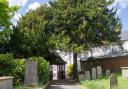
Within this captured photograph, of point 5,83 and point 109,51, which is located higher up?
point 109,51

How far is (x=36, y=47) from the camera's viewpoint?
152 feet

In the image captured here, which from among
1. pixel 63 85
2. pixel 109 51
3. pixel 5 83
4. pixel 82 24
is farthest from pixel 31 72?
pixel 109 51

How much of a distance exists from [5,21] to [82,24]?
13.3 meters

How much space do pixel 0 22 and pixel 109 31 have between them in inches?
706

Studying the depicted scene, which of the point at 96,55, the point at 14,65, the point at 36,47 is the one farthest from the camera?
the point at 96,55

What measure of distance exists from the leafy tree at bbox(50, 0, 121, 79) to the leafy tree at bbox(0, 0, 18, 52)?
A: 30.8ft

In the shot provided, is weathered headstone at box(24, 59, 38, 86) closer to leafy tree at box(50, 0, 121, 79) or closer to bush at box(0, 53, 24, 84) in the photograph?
bush at box(0, 53, 24, 84)

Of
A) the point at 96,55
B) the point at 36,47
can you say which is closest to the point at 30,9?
the point at 96,55

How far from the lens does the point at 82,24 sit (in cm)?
5275

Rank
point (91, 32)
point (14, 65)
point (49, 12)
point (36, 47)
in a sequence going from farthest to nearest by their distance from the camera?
1. point (49, 12)
2. point (91, 32)
3. point (36, 47)
4. point (14, 65)

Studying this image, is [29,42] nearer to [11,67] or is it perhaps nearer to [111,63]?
[11,67]

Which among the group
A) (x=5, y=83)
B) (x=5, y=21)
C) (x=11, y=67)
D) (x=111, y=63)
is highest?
(x=5, y=21)

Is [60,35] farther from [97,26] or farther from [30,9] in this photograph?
[30,9]

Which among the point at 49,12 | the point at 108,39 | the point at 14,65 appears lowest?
the point at 14,65
